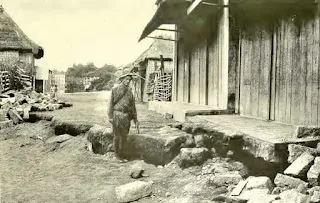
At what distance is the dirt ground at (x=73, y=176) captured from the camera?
15.3 feet

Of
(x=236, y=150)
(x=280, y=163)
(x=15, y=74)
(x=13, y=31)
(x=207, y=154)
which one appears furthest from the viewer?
(x=13, y=31)

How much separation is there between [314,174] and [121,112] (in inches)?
159

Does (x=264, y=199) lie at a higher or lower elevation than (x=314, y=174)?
lower

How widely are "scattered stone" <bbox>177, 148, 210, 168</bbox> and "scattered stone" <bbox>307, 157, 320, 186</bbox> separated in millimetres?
2037

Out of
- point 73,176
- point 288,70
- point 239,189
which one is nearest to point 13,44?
point 73,176

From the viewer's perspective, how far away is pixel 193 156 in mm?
5270

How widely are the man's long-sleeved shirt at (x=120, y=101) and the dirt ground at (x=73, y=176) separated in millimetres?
1029

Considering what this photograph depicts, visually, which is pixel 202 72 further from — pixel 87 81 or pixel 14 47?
pixel 87 81

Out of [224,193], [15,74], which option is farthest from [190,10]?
[15,74]

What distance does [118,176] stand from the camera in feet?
18.1

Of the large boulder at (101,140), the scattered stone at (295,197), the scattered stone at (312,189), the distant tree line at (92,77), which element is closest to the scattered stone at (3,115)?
the large boulder at (101,140)

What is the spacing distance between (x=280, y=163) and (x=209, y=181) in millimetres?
1064

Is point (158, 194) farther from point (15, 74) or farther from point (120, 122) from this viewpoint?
point (15, 74)

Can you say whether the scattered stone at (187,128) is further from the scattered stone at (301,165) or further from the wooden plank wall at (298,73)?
the scattered stone at (301,165)
